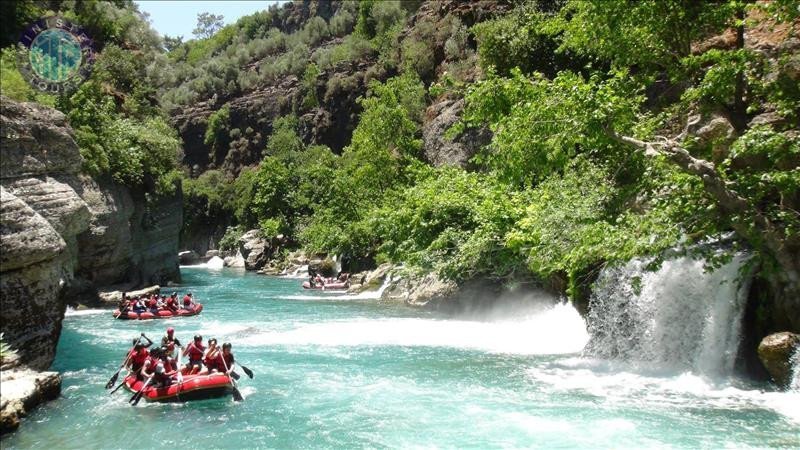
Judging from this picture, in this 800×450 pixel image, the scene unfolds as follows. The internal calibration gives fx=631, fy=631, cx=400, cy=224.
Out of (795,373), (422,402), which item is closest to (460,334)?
(422,402)

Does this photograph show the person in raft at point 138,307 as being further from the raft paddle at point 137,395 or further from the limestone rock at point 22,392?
the raft paddle at point 137,395

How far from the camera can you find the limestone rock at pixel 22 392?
428 inches

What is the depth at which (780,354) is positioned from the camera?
12016 mm

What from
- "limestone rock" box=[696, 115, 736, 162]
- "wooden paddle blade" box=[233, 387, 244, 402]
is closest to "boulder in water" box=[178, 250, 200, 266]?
"wooden paddle blade" box=[233, 387, 244, 402]

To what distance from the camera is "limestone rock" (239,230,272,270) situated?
51.8 meters

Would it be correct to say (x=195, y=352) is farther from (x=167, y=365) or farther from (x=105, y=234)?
(x=105, y=234)

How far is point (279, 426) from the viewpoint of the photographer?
11.6m

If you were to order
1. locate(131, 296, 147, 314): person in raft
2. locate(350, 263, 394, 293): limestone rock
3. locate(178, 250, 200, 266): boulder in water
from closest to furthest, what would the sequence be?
locate(131, 296, 147, 314): person in raft, locate(350, 263, 394, 293): limestone rock, locate(178, 250, 200, 266): boulder in water

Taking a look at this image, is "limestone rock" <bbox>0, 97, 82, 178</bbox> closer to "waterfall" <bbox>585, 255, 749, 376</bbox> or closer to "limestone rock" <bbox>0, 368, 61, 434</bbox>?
"limestone rock" <bbox>0, 368, 61, 434</bbox>

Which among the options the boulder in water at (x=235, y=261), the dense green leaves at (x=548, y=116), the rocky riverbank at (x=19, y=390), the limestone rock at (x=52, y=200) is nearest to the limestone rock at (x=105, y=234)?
the limestone rock at (x=52, y=200)

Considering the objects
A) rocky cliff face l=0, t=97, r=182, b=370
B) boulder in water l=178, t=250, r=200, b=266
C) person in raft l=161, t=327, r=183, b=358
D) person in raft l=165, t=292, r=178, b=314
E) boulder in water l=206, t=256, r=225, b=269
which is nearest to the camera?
rocky cliff face l=0, t=97, r=182, b=370

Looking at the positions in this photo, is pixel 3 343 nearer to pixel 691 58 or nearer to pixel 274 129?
pixel 691 58

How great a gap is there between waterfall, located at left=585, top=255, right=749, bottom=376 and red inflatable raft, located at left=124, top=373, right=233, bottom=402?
8.68m

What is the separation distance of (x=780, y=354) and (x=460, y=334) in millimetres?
10040
